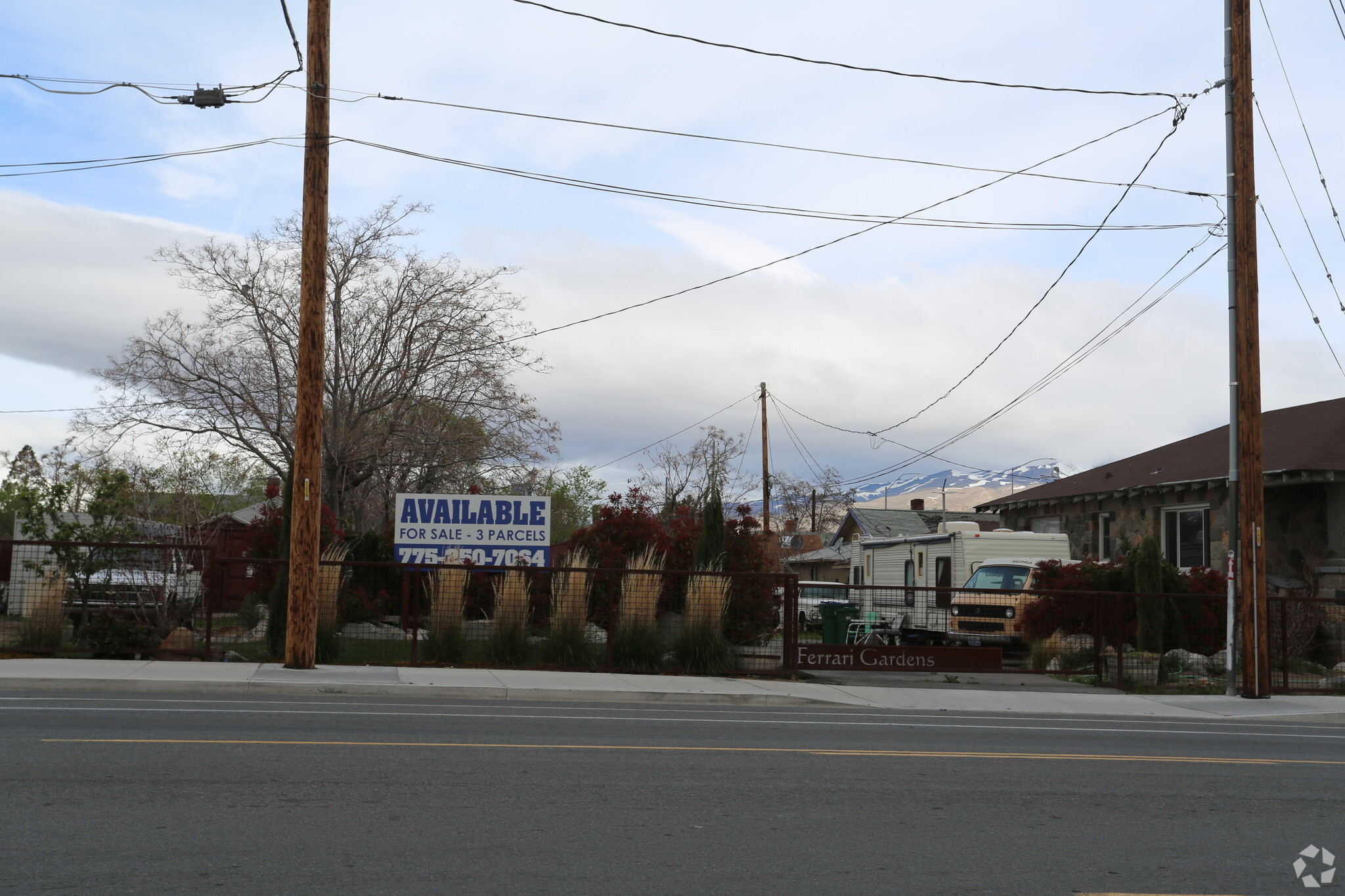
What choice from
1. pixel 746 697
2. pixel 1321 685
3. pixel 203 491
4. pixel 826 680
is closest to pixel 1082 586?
pixel 1321 685

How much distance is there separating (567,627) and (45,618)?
7572 millimetres

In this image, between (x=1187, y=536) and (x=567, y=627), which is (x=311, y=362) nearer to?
(x=567, y=627)

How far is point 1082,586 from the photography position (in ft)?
72.7

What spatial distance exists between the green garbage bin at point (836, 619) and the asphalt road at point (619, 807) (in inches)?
489

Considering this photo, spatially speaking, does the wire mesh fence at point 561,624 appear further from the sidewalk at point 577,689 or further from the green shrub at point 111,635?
the green shrub at point 111,635

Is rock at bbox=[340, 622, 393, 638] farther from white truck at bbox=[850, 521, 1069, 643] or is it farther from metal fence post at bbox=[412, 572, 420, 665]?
white truck at bbox=[850, 521, 1069, 643]

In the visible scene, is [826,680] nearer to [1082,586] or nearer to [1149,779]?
[1082,586]

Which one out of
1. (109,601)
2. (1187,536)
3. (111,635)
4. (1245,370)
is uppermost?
(1245,370)

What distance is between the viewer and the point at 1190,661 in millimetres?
20188

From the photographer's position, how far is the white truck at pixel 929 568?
70.0 ft

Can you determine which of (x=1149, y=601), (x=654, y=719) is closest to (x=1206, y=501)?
(x=1149, y=601)

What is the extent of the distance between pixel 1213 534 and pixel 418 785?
75.3ft

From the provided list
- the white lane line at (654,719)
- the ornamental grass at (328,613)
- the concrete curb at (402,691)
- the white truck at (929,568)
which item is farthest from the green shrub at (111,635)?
the white truck at (929,568)

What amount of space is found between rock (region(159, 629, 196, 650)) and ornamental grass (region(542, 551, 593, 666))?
5.58m
